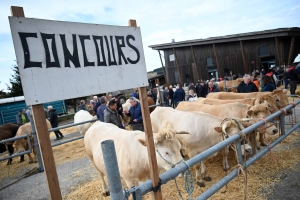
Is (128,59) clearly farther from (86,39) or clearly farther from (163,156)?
(163,156)

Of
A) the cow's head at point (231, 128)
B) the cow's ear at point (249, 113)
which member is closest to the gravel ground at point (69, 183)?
the cow's head at point (231, 128)

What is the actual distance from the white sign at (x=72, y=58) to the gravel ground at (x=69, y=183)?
3.34m

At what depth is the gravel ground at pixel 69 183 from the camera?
10.8 feet

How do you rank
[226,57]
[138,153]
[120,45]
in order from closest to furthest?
[120,45] → [138,153] → [226,57]

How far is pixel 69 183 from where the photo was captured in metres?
4.79

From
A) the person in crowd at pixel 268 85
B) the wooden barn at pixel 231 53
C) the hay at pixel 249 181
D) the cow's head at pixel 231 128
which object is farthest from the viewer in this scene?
the wooden barn at pixel 231 53

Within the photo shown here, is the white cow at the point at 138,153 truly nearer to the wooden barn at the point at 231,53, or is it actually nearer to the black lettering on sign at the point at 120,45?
the black lettering on sign at the point at 120,45

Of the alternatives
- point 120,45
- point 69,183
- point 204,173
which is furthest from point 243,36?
point 120,45

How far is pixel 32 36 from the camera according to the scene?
1159 millimetres

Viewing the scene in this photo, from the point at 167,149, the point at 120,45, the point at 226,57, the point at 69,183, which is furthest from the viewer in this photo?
the point at 226,57

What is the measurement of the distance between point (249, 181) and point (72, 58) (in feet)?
12.7

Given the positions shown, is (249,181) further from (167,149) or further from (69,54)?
(69,54)

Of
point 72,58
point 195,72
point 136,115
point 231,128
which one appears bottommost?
point 231,128

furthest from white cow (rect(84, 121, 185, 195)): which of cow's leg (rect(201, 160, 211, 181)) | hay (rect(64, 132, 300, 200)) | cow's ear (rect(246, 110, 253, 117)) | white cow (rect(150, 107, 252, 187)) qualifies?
cow's ear (rect(246, 110, 253, 117))
